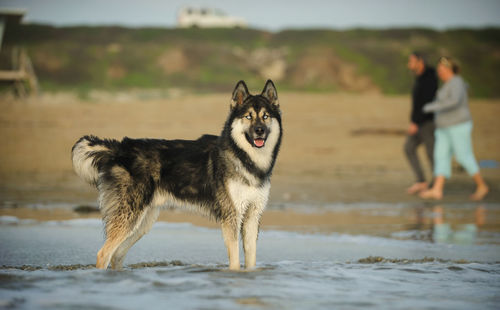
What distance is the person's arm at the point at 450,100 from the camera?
10.0 m

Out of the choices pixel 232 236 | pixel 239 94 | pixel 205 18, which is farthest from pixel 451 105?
pixel 205 18

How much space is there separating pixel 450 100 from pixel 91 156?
655 centimetres

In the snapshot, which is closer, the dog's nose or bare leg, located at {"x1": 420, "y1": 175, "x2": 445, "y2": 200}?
the dog's nose

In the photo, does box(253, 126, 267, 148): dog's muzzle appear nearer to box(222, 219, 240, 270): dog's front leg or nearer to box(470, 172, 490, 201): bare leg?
box(222, 219, 240, 270): dog's front leg

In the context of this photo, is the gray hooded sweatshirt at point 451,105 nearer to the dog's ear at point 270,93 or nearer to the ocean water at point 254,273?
the ocean water at point 254,273

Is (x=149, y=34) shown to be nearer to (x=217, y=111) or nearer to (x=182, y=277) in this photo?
(x=217, y=111)

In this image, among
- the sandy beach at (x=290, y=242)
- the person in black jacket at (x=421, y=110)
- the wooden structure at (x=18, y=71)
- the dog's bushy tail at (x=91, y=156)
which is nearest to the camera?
the sandy beach at (x=290, y=242)

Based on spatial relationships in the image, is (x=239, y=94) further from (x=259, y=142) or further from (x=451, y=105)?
(x=451, y=105)

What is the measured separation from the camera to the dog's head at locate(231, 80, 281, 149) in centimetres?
533

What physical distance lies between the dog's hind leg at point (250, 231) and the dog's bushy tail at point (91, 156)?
1342mm

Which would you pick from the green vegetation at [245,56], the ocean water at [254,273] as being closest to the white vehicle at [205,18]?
the green vegetation at [245,56]

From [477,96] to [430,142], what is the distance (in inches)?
626

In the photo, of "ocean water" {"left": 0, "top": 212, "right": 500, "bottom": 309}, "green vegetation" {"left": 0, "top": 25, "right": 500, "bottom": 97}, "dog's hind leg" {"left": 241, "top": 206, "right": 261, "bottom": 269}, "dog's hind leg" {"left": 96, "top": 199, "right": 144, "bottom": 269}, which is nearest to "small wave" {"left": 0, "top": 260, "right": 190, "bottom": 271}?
"ocean water" {"left": 0, "top": 212, "right": 500, "bottom": 309}

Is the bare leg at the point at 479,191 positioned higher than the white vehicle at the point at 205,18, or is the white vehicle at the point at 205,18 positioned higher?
the white vehicle at the point at 205,18
